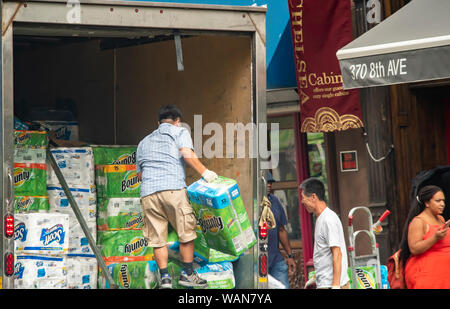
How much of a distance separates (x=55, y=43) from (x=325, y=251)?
15.2ft

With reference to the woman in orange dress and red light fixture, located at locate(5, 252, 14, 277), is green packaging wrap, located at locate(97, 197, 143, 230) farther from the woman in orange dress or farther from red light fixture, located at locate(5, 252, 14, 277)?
the woman in orange dress

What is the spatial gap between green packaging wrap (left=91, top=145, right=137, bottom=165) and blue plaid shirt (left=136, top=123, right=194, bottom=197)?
105 cm

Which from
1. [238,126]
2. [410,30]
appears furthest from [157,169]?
[410,30]

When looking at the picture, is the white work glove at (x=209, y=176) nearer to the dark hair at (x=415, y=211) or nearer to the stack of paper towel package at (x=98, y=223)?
the stack of paper towel package at (x=98, y=223)

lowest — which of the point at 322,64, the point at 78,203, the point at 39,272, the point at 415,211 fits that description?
the point at 39,272

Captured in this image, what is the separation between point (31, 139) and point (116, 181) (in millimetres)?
964

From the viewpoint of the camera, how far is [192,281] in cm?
801

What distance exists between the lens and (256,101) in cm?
797

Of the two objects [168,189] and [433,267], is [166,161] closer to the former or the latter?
[168,189]

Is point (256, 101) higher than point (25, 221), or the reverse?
point (256, 101)

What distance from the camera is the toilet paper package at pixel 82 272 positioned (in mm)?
8805

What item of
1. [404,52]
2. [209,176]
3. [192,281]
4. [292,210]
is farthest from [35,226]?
[292,210]

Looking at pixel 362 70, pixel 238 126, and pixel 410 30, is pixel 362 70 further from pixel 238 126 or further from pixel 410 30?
pixel 238 126

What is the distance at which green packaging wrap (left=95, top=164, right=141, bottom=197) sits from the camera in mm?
9203
